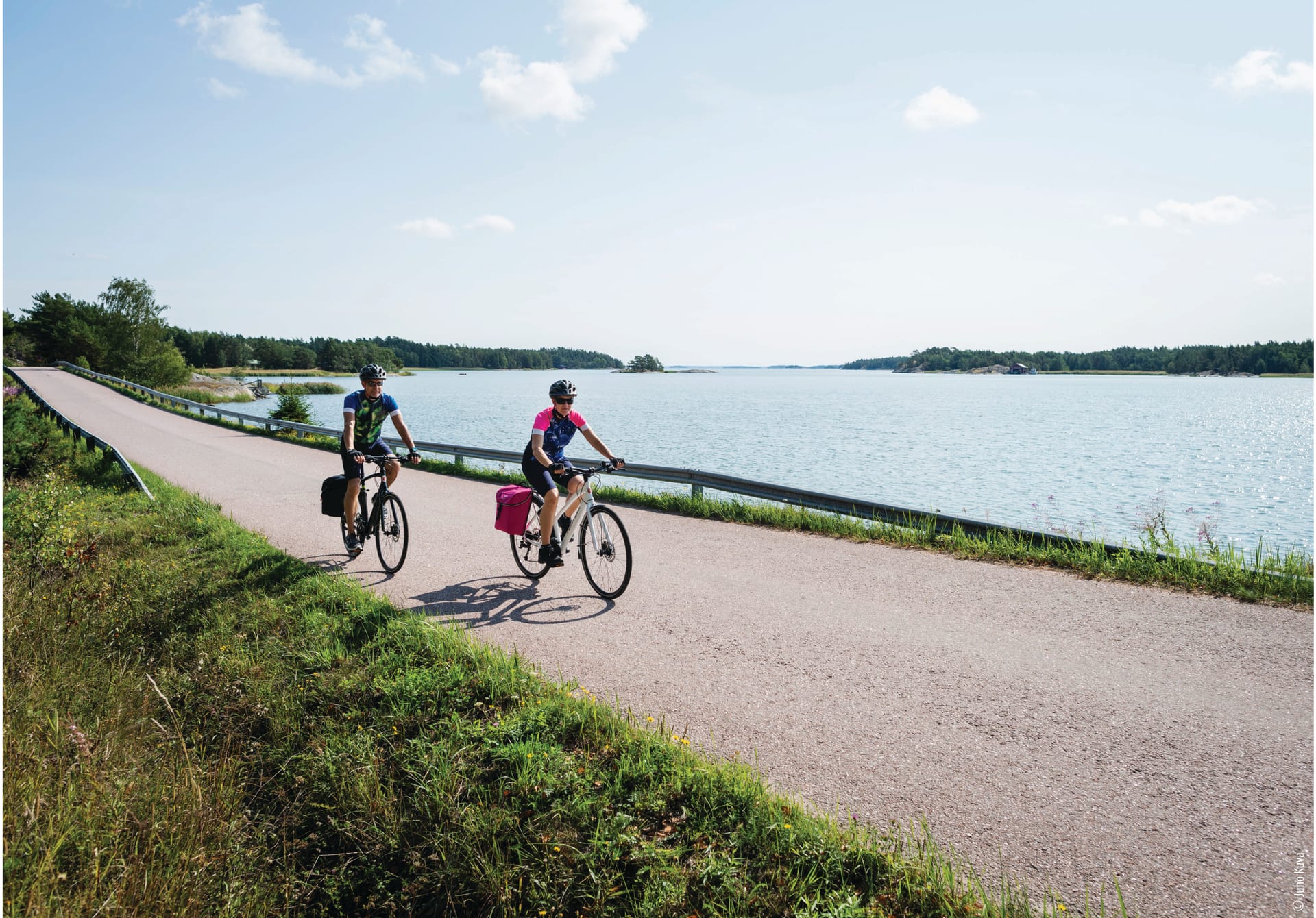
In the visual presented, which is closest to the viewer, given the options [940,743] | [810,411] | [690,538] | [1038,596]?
[940,743]

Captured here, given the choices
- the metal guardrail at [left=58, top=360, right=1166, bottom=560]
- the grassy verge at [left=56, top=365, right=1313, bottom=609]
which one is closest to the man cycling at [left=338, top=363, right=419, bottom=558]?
the metal guardrail at [left=58, top=360, right=1166, bottom=560]

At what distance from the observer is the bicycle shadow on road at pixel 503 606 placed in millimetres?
6470

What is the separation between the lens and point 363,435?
8.39 metres

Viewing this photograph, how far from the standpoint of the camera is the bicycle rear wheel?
7.64m

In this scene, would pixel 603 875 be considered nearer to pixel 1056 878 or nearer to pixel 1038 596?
pixel 1056 878

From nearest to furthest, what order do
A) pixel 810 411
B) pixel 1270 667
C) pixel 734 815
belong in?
pixel 734 815, pixel 1270 667, pixel 810 411

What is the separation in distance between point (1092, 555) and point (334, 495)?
860 cm

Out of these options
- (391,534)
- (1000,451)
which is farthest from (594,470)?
(1000,451)

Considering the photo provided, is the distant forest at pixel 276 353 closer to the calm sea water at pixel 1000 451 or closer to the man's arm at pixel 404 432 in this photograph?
the calm sea water at pixel 1000 451

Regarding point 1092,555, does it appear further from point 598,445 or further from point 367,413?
point 367,413

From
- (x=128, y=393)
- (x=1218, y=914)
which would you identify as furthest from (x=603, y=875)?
(x=128, y=393)

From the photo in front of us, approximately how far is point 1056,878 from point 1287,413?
89.5 meters

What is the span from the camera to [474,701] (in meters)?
4.62

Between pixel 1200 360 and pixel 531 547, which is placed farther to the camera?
pixel 1200 360
